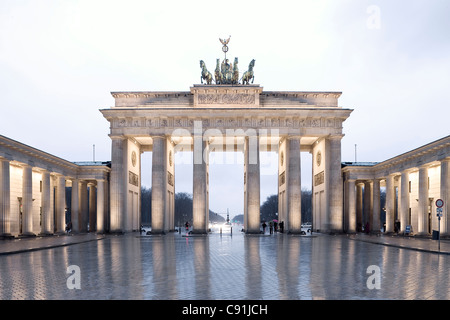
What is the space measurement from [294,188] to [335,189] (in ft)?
16.2

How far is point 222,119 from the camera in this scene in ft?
165

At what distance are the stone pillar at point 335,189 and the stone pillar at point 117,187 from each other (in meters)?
25.2

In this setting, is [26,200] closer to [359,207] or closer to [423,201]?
[423,201]

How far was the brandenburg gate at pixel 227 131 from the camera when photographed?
49938mm

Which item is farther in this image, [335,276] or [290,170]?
[290,170]

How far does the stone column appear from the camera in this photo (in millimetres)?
50219

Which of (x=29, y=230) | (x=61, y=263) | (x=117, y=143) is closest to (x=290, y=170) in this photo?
(x=117, y=143)

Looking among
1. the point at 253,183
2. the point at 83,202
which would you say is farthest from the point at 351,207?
the point at 83,202

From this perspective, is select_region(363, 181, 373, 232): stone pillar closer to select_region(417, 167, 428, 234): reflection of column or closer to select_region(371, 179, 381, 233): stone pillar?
select_region(371, 179, 381, 233): stone pillar

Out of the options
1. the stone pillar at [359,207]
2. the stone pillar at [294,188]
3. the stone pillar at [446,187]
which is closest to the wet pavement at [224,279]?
the stone pillar at [446,187]
